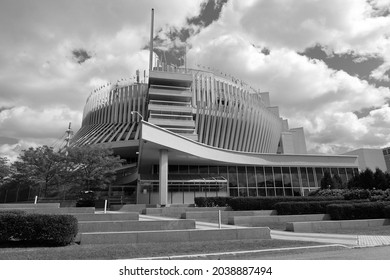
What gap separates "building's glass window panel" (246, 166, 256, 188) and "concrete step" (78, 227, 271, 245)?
2923cm

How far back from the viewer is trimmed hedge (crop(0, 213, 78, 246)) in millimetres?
9727

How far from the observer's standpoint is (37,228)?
989 centimetres

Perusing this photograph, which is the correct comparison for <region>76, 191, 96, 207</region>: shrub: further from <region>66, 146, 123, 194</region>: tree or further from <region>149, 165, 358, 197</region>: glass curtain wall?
<region>149, 165, 358, 197</region>: glass curtain wall

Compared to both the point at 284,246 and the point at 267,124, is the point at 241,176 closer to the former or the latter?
the point at 267,124

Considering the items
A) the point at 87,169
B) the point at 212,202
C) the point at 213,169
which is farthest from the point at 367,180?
the point at 87,169

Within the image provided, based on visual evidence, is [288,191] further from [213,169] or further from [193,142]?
[193,142]

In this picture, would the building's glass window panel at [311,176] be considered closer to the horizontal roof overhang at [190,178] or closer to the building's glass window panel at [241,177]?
the building's glass window panel at [241,177]

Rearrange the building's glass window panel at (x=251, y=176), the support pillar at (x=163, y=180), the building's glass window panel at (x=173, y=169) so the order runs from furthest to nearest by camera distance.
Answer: the building's glass window panel at (x=251, y=176) → the building's glass window panel at (x=173, y=169) → the support pillar at (x=163, y=180)

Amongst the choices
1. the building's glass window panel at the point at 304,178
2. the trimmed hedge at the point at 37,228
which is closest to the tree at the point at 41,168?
the trimmed hedge at the point at 37,228

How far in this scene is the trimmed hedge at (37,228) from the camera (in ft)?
31.9

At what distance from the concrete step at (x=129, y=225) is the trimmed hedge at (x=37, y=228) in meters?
2.11

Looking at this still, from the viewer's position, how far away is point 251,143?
195ft

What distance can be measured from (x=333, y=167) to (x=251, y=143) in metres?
17.8

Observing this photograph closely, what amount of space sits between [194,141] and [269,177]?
14748 mm
